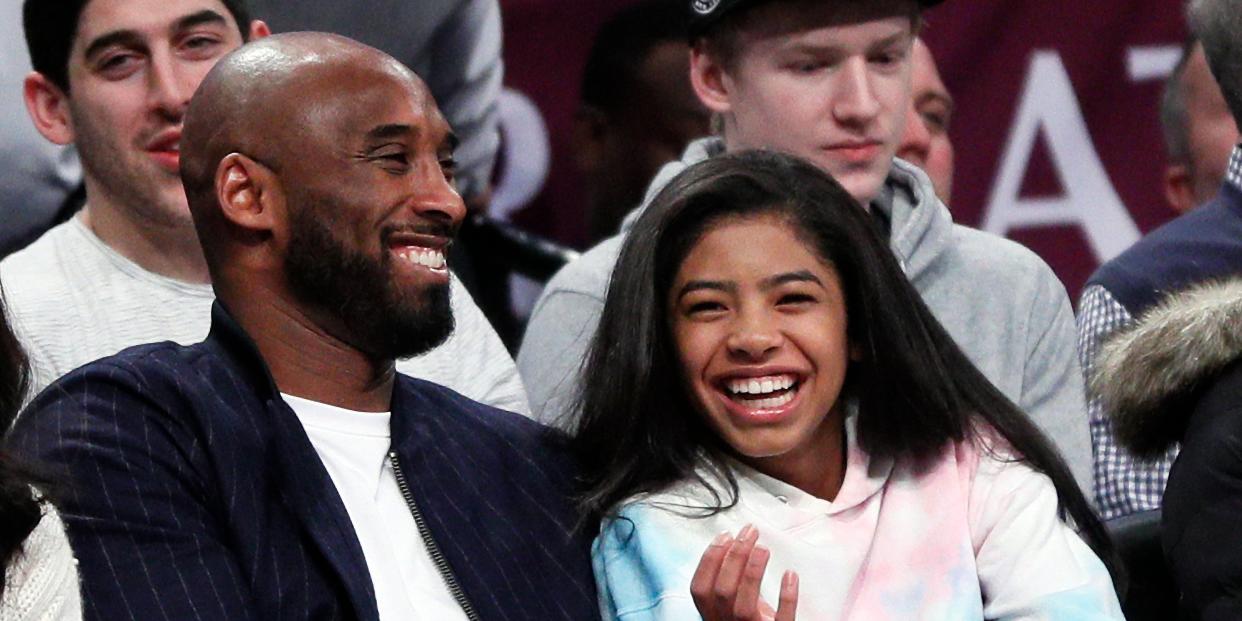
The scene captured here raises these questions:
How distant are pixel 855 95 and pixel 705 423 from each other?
0.73 meters

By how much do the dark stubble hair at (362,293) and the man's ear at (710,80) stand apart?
3.02 ft

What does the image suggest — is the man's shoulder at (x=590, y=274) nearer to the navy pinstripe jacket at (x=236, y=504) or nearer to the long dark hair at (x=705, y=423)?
the long dark hair at (x=705, y=423)

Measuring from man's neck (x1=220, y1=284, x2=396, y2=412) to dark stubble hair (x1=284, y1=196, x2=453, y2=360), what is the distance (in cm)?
3

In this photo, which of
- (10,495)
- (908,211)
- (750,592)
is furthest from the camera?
(908,211)

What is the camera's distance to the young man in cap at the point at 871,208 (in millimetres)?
3447

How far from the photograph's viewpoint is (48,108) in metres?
3.57

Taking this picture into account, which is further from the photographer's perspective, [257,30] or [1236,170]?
[1236,170]

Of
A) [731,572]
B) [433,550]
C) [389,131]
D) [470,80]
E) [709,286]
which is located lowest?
[433,550]

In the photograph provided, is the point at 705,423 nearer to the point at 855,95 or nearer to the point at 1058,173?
the point at 855,95

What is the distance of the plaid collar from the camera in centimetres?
374

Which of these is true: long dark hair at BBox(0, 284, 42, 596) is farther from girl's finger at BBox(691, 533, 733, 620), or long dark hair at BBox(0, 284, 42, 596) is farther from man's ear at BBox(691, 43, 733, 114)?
man's ear at BBox(691, 43, 733, 114)

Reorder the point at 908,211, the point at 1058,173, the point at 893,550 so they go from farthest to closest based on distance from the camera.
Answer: the point at 1058,173
the point at 908,211
the point at 893,550

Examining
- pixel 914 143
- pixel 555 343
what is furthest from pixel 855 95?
pixel 914 143

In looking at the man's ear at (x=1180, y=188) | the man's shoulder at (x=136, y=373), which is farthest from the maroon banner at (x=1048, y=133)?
the man's shoulder at (x=136, y=373)
